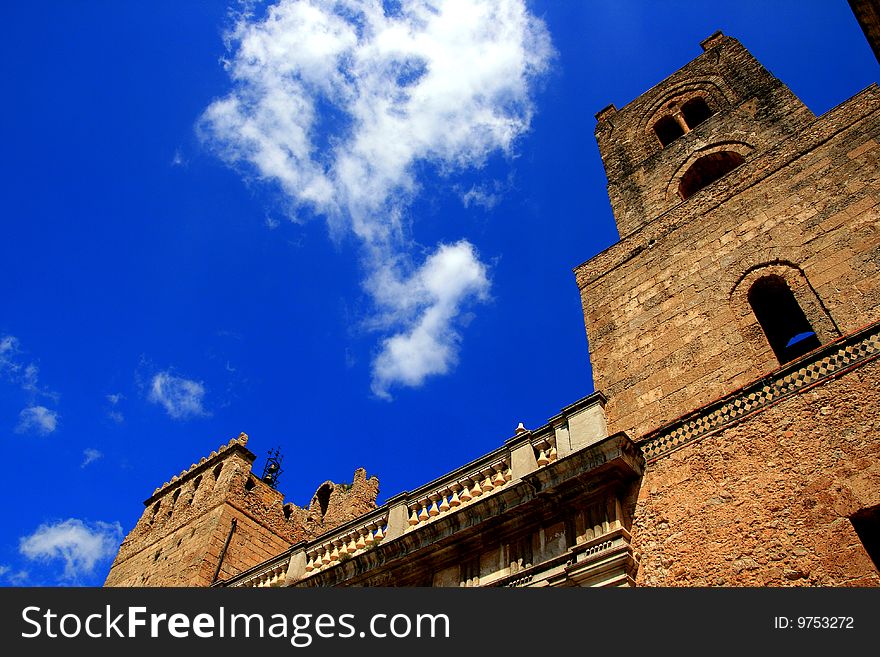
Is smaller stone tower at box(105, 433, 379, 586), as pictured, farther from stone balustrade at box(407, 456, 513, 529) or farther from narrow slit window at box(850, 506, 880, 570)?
narrow slit window at box(850, 506, 880, 570)

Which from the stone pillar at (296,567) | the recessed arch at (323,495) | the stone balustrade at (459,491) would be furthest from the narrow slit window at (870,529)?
the recessed arch at (323,495)

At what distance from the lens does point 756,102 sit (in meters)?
12.8

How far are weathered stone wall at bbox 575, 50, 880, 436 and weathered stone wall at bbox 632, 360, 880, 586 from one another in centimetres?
94

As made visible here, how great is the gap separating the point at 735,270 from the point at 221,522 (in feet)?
44.0

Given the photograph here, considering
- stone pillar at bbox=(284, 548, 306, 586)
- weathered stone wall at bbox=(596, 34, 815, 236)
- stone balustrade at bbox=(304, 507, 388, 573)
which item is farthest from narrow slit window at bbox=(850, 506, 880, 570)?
stone pillar at bbox=(284, 548, 306, 586)

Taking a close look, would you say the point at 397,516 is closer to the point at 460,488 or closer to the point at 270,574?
the point at 460,488

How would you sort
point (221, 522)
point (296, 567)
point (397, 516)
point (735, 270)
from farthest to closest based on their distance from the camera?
1. point (221, 522)
2. point (296, 567)
3. point (397, 516)
4. point (735, 270)

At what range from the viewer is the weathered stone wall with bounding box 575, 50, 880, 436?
337 inches

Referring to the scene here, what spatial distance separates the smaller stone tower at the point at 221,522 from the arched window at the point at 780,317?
1128 cm

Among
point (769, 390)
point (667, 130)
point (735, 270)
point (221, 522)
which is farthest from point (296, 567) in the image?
point (667, 130)

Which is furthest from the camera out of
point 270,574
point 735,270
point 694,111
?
point 694,111

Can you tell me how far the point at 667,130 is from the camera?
15.4 meters

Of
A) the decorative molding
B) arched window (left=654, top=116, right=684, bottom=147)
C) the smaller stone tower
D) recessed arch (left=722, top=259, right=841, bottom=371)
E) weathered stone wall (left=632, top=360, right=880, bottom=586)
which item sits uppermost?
arched window (left=654, top=116, right=684, bottom=147)

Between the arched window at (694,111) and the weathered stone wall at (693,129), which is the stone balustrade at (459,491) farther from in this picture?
the arched window at (694,111)
